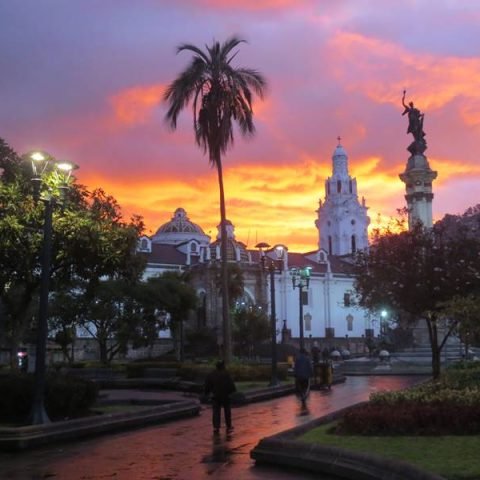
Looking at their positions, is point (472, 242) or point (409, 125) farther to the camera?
point (409, 125)

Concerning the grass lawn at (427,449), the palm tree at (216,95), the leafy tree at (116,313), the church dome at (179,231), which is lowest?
the grass lawn at (427,449)

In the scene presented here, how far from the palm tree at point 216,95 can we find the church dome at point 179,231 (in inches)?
3002

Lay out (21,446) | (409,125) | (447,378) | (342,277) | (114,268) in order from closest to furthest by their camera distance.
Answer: (21,446)
(447,378)
(114,268)
(409,125)
(342,277)

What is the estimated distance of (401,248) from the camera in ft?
98.3

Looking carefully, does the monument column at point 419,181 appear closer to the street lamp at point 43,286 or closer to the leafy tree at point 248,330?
the leafy tree at point 248,330

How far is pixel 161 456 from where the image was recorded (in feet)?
40.8

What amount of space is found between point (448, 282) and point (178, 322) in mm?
32115

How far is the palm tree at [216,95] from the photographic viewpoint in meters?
28.9

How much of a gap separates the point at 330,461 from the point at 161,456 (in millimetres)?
3549

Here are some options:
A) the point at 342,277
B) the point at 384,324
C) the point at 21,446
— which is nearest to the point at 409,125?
the point at 384,324

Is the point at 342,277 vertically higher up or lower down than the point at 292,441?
higher up

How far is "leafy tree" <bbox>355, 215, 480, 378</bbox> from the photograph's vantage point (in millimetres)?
28609

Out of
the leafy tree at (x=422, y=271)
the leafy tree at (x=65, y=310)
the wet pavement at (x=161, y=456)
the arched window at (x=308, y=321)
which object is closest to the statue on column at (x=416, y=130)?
the leafy tree at (x=422, y=271)

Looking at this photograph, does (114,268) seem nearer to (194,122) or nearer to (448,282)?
(194,122)
